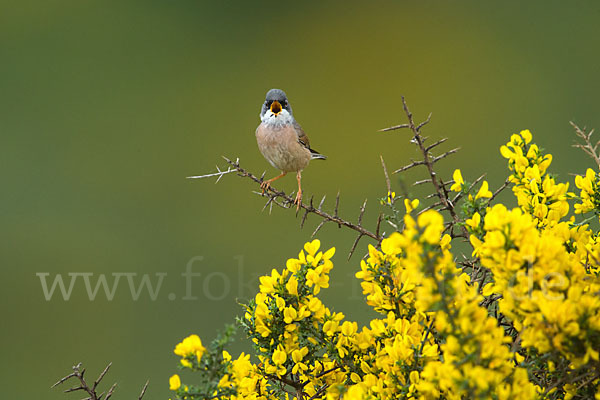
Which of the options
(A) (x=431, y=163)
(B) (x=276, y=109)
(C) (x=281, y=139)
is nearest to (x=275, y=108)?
(B) (x=276, y=109)

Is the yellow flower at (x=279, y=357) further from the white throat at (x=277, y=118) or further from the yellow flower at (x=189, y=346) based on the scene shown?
the white throat at (x=277, y=118)

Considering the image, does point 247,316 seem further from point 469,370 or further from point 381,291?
point 469,370

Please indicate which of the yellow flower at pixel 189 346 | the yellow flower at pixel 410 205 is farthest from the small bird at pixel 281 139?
the yellow flower at pixel 189 346

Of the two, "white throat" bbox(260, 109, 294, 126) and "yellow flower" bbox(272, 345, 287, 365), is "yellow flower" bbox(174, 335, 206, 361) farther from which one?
"white throat" bbox(260, 109, 294, 126)

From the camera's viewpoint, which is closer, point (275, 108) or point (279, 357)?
point (279, 357)

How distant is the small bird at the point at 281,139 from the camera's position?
8.15 ft

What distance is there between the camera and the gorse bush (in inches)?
35.1

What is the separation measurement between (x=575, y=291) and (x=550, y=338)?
0.08 m

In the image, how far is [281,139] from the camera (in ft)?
8.14

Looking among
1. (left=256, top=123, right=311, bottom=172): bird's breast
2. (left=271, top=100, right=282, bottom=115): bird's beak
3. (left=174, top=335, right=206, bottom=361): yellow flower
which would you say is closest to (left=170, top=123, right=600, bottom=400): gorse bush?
(left=174, top=335, right=206, bottom=361): yellow flower

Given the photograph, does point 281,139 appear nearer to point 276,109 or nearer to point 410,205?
point 276,109

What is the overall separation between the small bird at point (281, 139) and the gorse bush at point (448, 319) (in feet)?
3.88

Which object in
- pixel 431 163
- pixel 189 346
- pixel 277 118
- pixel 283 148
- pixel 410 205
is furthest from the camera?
pixel 277 118

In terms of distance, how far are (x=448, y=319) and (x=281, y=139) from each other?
168 cm
